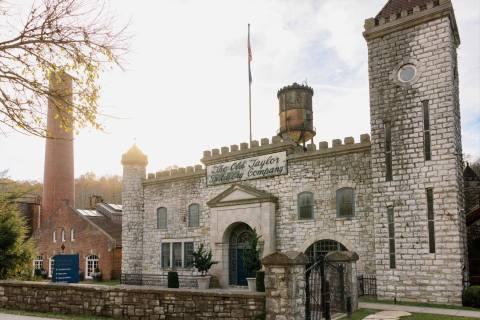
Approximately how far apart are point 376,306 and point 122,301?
8.36 meters

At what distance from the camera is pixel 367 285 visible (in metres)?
18.8

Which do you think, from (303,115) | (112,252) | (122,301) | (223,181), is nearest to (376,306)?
(122,301)

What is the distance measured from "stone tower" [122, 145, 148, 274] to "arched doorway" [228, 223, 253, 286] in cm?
678

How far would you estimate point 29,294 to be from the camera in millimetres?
15812

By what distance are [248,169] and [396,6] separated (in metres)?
10.3

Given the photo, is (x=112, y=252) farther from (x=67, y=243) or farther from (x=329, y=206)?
(x=329, y=206)

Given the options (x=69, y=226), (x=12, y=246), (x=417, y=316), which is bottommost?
(x=417, y=316)

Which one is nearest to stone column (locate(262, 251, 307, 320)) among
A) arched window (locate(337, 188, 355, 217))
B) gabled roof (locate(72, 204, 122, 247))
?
arched window (locate(337, 188, 355, 217))

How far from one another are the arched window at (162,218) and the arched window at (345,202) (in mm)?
11239

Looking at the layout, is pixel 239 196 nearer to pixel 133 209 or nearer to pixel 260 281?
pixel 260 281

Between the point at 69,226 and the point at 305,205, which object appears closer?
the point at 305,205

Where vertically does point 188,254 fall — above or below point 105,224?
below

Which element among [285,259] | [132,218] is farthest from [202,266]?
[285,259]

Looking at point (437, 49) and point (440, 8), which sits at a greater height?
point (440, 8)
